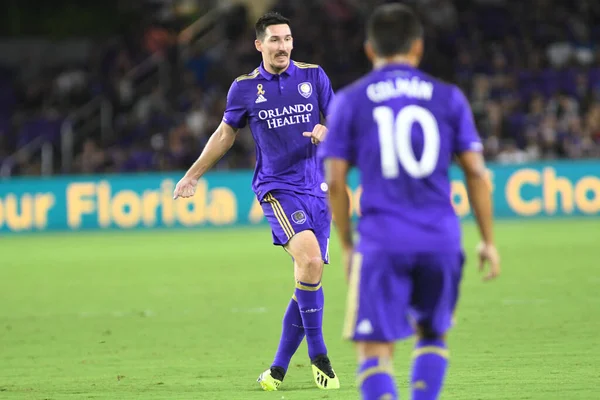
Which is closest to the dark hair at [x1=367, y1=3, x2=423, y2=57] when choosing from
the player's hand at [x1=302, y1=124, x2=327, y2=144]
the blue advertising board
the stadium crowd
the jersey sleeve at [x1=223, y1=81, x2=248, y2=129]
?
the player's hand at [x1=302, y1=124, x2=327, y2=144]

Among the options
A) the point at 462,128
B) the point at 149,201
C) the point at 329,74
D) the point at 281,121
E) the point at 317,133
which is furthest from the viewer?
the point at 329,74

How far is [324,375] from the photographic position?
7254 mm

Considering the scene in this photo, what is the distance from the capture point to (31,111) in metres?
29.9

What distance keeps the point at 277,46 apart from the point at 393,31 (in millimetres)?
2937

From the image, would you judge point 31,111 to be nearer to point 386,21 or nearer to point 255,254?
point 255,254

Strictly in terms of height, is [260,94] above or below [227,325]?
above

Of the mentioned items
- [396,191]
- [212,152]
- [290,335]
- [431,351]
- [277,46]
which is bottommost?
[290,335]

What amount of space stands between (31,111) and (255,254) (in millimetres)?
13811

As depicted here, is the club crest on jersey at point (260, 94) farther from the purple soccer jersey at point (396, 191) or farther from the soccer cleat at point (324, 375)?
the purple soccer jersey at point (396, 191)

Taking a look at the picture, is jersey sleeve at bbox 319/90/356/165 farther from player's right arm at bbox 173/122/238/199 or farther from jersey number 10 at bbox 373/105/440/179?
player's right arm at bbox 173/122/238/199

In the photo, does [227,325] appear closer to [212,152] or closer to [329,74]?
[212,152]

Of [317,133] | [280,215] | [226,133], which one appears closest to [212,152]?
[226,133]

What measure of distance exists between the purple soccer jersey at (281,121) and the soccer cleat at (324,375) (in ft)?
3.73

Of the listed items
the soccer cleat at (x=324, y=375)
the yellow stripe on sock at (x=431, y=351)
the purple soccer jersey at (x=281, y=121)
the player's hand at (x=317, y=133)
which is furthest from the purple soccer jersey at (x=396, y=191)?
the purple soccer jersey at (x=281, y=121)
